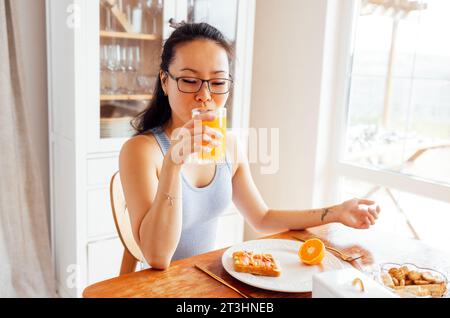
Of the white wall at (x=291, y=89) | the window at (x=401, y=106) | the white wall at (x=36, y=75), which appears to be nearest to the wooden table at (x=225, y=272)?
the window at (x=401, y=106)

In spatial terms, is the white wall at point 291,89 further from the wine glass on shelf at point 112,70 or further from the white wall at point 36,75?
the white wall at point 36,75

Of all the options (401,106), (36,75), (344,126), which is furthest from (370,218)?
(36,75)

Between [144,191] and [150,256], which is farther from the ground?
[144,191]

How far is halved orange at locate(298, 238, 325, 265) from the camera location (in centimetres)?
103

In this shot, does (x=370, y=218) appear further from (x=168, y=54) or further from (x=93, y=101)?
(x=93, y=101)

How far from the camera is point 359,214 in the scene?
1260mm

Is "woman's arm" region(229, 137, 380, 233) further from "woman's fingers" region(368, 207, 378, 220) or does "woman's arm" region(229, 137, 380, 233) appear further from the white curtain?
the white curtain

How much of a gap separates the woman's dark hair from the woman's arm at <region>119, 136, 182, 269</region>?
156mm

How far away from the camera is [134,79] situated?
232 cm

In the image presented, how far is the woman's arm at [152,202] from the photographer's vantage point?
1068 millimetres

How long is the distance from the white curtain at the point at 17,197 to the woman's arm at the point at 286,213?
47.4 inches
